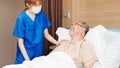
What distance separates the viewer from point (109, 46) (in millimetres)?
2227

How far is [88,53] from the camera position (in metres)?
2.06

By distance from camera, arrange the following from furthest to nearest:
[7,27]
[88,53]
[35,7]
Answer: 1. [7,27]
2. [35,7]
3. [88,53]

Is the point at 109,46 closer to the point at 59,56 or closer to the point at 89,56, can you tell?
the point at 89,56

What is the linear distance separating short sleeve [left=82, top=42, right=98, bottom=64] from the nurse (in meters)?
0.59

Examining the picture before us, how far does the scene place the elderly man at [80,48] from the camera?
204 centimetres

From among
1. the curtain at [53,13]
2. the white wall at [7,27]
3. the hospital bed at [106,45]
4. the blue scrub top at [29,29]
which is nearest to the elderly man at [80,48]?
the hospital bed at [106,45]

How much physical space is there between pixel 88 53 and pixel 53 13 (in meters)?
1.25

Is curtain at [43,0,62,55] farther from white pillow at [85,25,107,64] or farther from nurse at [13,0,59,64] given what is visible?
white pillow at [85,25,107,64]

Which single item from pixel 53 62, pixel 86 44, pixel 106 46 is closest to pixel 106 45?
pixel 106 46

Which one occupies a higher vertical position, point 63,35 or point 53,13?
point 53,13

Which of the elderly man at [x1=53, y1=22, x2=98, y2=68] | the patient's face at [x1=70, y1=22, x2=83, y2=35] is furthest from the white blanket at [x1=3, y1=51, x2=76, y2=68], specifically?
the patient's face at [x1=70, y1=22, x2=83, y2=35]

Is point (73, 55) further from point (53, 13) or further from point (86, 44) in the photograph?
point (53, 13)

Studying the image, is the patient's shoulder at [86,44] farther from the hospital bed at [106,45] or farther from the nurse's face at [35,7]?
the nurse's face at [35,7]

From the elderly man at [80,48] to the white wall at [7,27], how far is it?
1896 millimetres
